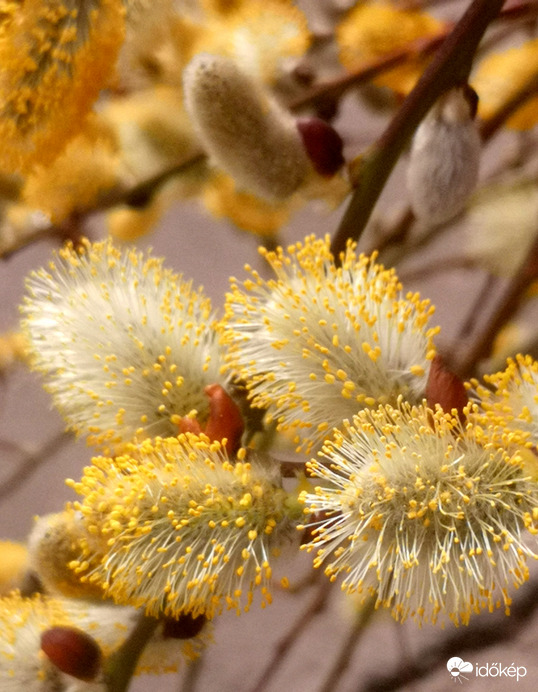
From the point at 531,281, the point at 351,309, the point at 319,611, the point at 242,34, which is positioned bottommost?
the point at 319,611

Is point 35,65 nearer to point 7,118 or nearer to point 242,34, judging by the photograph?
point 7,118

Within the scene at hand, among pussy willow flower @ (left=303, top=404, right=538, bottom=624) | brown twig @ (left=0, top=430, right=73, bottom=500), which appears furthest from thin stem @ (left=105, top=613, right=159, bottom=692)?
brown twig @ (left=0, top=430, right=73, bottom=500)

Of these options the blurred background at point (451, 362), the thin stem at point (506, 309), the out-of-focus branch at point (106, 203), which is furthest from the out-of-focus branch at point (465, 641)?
the out-of-focus branch at point (106, 203)

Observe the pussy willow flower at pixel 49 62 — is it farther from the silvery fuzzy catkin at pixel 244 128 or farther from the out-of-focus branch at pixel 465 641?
the out-of-focus branch at pixel 465 641

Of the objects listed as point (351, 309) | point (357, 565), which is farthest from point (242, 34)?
point (357, 565)

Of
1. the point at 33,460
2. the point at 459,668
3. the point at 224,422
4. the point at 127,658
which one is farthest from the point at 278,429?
the point at 33,460

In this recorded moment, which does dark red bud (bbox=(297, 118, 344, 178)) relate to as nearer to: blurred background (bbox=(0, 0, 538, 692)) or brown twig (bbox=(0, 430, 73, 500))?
blurred background (bbox=(0, 0, 538, 692))

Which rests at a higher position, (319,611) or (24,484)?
(24,484)
